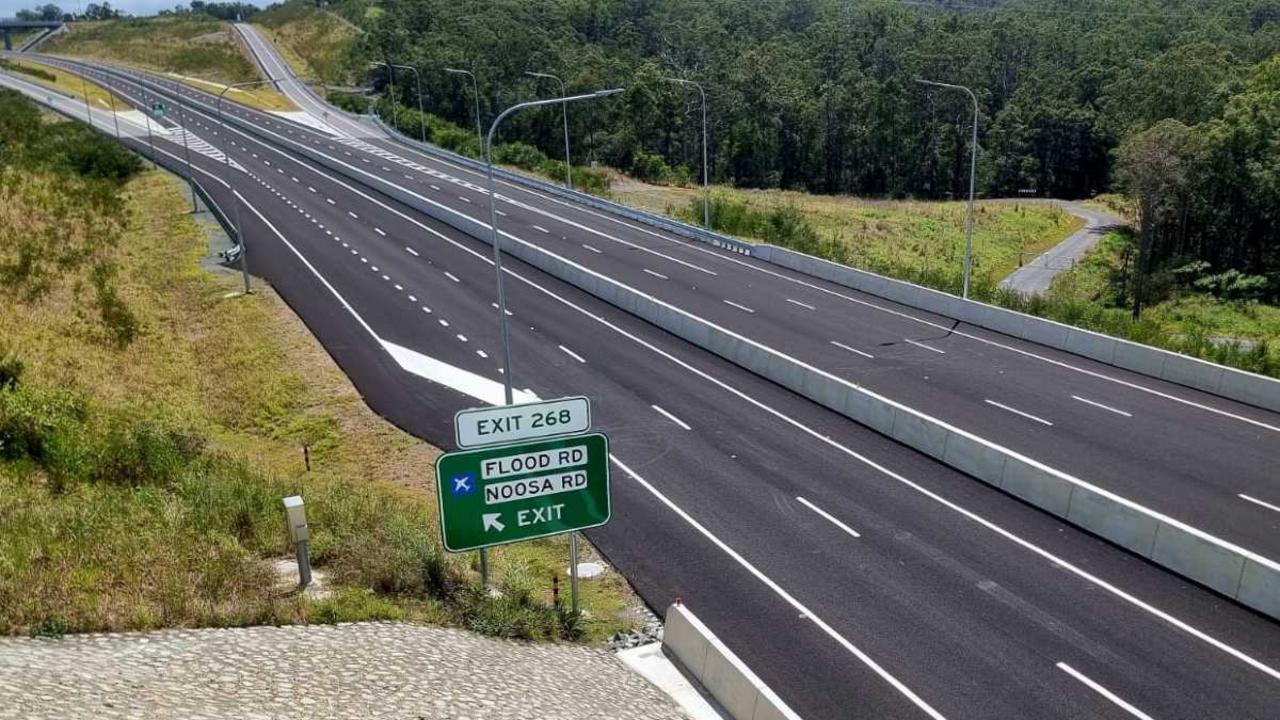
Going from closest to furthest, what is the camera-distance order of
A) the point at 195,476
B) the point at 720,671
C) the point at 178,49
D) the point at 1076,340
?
1. the point at 720,671
2. the point at 195,476
3. the point at 1076,340
4. the point at 178,49

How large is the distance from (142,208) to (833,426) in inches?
1975

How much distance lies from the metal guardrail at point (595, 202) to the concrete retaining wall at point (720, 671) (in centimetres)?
3479

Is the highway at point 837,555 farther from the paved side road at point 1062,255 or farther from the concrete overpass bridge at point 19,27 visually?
the concrete overpass bridge at point 19,27

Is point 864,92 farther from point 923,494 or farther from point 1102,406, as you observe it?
point 923,494

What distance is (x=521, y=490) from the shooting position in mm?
13688

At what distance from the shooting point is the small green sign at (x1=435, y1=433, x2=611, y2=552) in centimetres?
1335

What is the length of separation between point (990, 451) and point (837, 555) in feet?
17.4

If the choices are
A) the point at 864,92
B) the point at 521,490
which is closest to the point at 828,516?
the point at 521,490

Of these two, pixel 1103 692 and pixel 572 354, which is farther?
pixel 572 354

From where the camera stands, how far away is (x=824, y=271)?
42344 millimetres

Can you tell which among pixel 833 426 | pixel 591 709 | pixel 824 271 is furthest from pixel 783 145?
pixel 591 709

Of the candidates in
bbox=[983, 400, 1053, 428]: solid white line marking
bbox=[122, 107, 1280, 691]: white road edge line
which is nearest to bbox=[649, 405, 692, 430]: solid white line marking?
bbox=[122, 107, 1280, 691]: white road edge line

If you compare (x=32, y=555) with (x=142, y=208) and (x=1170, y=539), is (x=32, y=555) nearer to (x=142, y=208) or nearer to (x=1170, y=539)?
(x=1170, y=539)

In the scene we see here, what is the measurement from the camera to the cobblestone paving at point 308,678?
954 centimetres
